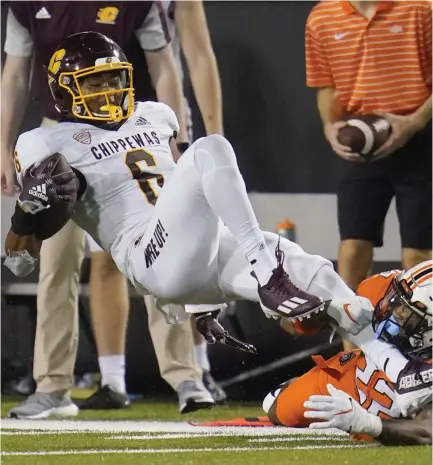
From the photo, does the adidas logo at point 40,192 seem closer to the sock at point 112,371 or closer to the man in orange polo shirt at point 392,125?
the sock at point 112,371

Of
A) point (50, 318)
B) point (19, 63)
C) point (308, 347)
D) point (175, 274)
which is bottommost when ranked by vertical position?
point (308, 347)

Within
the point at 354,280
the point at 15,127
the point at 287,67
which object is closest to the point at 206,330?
the point at 354,280

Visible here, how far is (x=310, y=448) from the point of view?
7.93ft

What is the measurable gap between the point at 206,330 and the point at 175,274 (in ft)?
0.91

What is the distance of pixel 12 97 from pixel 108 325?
0.71 meters

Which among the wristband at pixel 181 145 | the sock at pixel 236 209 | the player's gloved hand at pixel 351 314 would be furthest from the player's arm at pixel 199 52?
the player's gloved hand at pixel 351 314

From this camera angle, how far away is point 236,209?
230 centimetres

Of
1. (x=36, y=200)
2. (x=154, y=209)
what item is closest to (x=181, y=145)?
(x=154, y=209)

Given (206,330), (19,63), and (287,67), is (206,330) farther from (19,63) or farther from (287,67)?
(287,67)

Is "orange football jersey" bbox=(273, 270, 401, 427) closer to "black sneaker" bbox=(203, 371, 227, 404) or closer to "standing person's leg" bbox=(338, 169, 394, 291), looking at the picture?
"standing person's leg" bbox=(338, 169, 394, 291)

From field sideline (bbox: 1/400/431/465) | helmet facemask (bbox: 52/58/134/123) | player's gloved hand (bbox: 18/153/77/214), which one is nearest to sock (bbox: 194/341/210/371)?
field sideline (bbox: 1/400/431/465)

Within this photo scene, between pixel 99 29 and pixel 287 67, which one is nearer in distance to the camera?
pixel 99 29

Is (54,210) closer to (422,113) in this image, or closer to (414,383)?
(414,383)

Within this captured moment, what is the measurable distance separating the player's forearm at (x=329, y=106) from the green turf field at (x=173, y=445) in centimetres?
94
